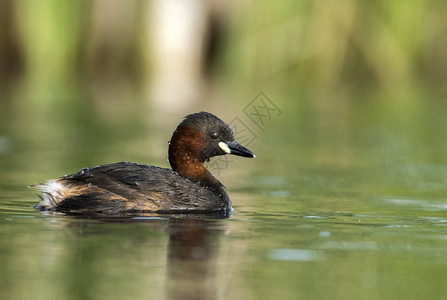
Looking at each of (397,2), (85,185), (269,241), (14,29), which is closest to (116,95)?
(14,29)

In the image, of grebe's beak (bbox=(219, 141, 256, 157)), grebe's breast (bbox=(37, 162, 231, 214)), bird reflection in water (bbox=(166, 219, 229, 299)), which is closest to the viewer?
bird reflection in water (bbox=(166, 219, 229, 299))

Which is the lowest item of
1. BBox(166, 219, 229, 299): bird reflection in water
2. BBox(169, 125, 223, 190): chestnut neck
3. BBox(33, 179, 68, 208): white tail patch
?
BBox(166, 219, 229, 299): bird reflection in water

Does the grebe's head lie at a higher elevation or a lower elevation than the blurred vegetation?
lower

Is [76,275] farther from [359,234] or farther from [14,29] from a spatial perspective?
[14,29]

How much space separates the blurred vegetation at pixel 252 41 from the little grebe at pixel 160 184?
15.5 meters

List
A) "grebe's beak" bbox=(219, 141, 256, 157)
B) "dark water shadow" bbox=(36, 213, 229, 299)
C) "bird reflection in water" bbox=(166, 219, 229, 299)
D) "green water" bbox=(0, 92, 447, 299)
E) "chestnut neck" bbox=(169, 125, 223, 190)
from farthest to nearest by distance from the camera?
"grebe's beak" bbox=(219, 141, 256, 157)
"chestnut neck" bbox=(169, 125, 223, 190)
"green water" bbox=(0, 92, 447, 299)
"dark water shadow" bbox=(36, 213, 229, 299)
"bird reflection in water" bbox=(166, 219, 229, 299)

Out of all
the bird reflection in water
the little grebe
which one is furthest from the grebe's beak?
the bird reflection in water

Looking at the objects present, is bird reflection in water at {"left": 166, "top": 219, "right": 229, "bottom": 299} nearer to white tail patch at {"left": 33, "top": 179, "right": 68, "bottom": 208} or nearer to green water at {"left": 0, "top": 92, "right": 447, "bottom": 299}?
green water at {"left": 0, "top": 92, "right": 447, "bottom": 299}

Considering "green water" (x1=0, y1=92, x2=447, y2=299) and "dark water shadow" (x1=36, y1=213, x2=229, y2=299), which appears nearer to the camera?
"dark water shadow" (x1=36, y1=213, x2=229, y2=299)

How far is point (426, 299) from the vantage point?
5770mm

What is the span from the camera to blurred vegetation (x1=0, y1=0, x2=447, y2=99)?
25109 millimetres

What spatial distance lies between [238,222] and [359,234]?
3.61ft

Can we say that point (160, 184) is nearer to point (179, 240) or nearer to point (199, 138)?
point (199, 138)

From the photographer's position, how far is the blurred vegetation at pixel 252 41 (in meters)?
25.1
